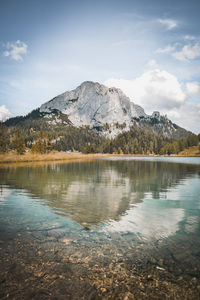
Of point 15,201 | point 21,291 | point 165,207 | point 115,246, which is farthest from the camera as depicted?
point 15,201

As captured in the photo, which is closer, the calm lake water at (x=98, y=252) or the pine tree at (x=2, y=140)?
the calm lake water at (x=98, y=252)

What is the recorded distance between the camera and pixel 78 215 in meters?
16.5

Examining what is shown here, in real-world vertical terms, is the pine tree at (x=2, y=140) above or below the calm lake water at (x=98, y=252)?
above

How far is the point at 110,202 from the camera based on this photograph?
2147 cm

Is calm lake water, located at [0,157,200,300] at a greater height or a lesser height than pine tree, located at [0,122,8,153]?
lesser

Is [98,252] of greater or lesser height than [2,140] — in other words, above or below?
below

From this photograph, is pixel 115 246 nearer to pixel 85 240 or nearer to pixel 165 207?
pixel 85 240

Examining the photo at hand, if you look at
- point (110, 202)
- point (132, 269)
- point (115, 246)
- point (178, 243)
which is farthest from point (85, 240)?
point (110, 202)

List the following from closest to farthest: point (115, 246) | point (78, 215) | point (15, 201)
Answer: point (115, 246)
point (78, 215)
point (15, 201)

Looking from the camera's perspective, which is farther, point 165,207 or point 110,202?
point 110,202

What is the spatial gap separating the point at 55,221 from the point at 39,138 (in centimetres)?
13910

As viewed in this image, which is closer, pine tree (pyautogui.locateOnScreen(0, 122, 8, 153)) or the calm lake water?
the calm lake water

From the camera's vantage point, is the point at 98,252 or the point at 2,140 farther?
the point at 2,140

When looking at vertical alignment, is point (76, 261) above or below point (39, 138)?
below
